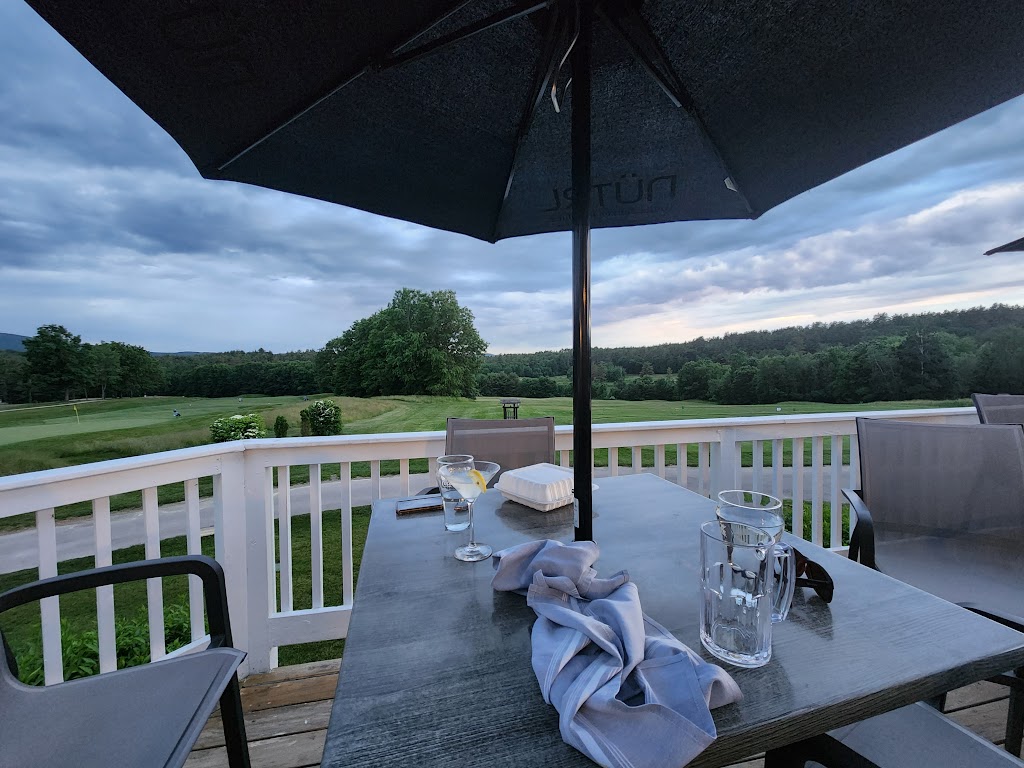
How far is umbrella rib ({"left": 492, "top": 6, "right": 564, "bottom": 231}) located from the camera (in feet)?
3.82

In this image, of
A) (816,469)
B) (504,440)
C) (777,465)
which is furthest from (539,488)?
(816,469)

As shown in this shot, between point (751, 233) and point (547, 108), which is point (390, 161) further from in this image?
point (751, 233)

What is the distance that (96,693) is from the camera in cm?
114

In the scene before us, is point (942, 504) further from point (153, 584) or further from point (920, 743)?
point (153, 584)

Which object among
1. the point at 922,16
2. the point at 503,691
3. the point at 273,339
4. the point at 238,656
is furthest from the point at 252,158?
the point at 273,339

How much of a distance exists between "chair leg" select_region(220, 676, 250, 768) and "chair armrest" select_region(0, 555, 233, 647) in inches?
5.9

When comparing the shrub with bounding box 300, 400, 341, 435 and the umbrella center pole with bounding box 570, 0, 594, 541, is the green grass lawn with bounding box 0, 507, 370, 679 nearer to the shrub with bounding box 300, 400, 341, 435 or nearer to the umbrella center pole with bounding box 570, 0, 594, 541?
the shrub with bounding box 300, 400, 341, 435

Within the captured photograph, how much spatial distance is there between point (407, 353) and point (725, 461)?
396 cm

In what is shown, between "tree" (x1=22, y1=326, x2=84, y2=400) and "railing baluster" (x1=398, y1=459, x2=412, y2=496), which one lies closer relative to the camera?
"railing baluster" (x1=398, y1=459, x2=412, y2=496)

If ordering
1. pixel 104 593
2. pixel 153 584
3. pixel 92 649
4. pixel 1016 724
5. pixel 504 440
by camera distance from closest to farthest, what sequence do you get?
pixel 1016 724
pixel 104 593
pixel 153 584
pixel 504 440
pixel 92 649

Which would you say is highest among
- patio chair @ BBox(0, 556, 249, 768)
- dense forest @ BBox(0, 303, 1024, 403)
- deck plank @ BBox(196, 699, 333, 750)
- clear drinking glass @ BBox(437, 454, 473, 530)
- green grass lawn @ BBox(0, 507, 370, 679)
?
dense forest @ BBox(0, 303, 1024, 403)

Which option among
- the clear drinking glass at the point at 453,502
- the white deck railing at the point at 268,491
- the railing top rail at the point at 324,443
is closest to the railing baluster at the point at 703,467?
the white deck railing at the point at 268,491

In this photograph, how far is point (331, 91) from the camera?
4.15 feet

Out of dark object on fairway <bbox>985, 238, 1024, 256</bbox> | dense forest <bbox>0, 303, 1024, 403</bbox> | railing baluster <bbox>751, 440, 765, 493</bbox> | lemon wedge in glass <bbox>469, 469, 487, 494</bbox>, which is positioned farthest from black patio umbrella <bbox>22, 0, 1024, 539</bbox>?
dark object on fairway <bbox>985, 238, 1024, 256</bbox>
